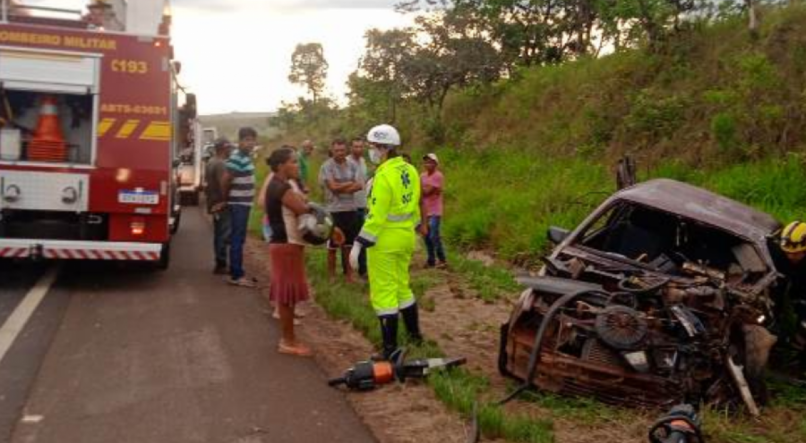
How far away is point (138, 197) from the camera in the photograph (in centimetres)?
991

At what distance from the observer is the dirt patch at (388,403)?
18.0 feet

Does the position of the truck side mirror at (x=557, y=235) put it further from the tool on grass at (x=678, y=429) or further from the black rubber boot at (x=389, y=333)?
the tool on grass at (x=678, y=429)

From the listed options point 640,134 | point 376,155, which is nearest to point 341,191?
point 376,155

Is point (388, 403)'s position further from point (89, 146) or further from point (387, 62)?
point (387, 62)

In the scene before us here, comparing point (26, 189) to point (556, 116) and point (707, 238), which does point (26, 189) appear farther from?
point (556, 116)

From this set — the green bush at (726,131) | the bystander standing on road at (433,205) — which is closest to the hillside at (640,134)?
the green bush at (726,131)

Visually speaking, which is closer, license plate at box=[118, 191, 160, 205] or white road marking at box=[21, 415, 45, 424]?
white road marking at box=[21, 415, 45, 424]

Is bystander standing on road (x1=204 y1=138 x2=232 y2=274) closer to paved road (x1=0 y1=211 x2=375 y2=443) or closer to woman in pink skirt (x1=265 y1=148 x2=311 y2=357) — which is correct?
paved road (x1=0 y1=211 x2=375 y2=443)

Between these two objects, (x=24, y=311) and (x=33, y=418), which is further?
(x=24, y=311)

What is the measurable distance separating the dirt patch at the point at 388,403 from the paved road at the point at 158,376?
0.42 feet

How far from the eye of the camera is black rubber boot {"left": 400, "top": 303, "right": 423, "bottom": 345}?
7.28 meters

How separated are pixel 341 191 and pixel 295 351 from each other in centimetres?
348

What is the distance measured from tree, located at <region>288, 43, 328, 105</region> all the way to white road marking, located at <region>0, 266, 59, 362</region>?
34.2m

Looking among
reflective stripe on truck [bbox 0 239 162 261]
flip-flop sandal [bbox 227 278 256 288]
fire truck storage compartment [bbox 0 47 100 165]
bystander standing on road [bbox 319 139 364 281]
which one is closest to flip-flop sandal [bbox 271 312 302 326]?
flip-flop sandal [bbox 227 278 256 288]
